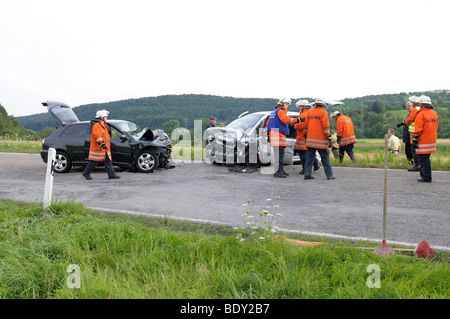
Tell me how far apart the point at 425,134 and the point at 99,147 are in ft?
27.5

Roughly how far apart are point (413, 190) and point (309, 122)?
3164 millimetres

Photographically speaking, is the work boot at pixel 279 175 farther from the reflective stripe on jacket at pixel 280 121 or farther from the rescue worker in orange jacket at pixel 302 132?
the reflective stripe on jacket at pixel 280 121

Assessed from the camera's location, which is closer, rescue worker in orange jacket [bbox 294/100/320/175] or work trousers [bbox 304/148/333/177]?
work trousers [bbox 304/148/333/177]

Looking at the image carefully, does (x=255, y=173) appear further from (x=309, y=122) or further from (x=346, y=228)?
(x=346, y=228)

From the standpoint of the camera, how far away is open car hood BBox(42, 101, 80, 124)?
1246 cm

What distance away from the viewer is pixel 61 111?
12727 mm

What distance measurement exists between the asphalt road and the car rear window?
1.18 meters

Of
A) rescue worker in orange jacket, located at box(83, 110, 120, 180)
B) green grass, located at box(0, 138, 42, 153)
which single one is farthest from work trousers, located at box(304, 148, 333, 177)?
green grass, located at box(0, 138, 42, 153)

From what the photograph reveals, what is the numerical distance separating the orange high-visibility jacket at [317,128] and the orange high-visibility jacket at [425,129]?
2199mm

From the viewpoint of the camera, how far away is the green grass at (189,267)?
326 centimetres

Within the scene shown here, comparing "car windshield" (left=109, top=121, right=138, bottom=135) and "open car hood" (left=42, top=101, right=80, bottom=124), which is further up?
"open car hood" (left=42, top=101, right=80, bottom=124)

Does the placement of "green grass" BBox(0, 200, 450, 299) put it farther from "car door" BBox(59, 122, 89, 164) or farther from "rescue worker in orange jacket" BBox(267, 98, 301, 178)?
"car door" BBox(59, 122, 89, 164)

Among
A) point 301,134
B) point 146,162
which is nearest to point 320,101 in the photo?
point 301,134
